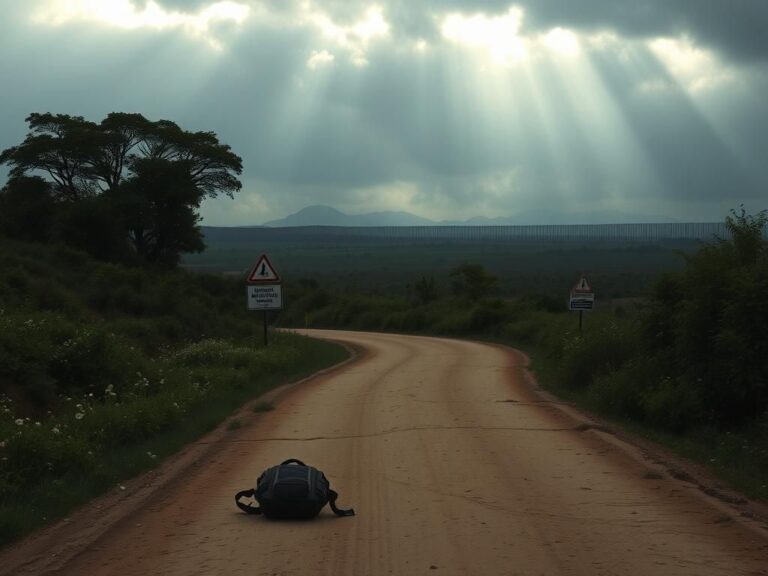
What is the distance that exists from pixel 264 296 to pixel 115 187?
32.6m

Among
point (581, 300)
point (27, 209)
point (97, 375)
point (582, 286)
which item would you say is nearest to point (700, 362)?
point (97, 375)

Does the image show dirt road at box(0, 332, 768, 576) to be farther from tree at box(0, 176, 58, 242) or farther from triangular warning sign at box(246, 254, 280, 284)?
tree at box(0, 176, 58, 242)

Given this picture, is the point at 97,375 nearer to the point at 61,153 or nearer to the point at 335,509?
the point at 335,509

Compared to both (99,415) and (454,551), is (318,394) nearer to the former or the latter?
(99,415)

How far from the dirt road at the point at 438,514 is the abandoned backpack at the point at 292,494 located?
13 cm

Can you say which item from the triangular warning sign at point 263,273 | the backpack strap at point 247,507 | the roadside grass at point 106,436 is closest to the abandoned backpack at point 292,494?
the backpack strap at point 247,507

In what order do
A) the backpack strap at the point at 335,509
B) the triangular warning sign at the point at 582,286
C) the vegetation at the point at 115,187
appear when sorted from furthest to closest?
1. the vegetation at the point at 115,187
2. the triangular warning sign at the point at 582,286
3. the backpack strap at the point at 335,509

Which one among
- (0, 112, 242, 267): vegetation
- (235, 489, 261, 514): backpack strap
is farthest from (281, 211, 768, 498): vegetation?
(0, 112, 242, 267): vegetation

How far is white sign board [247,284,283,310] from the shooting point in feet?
85.5

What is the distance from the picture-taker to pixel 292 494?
8523 millimetres

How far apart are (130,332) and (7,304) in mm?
5058

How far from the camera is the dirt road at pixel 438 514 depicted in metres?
7.23

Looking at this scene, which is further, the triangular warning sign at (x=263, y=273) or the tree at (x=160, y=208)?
the tree at (x=160, y=208)

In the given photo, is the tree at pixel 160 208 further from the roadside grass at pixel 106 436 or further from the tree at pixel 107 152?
A: the roadside grass at pixel 106 436
